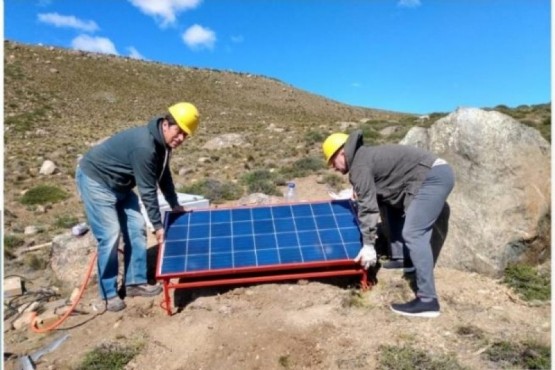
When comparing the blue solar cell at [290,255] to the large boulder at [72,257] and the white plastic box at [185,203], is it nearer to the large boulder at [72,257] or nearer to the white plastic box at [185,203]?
the white plastic box at [185,203]

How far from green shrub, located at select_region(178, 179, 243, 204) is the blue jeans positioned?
16.4ft

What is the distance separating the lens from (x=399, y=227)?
23.3ft

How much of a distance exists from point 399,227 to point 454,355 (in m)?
2.17

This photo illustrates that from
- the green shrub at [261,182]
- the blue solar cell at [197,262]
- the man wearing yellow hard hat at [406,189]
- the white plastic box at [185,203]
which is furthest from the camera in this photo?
the green shrub at [261,182]

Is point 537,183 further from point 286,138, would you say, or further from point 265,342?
point 286,138

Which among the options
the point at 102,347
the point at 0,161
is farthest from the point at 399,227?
the point at 0,161

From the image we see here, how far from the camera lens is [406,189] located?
631 cm

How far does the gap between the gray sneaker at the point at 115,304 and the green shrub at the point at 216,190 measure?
17.4ft

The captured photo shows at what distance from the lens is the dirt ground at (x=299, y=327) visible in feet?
18.1

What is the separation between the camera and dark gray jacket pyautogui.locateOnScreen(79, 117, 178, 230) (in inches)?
244

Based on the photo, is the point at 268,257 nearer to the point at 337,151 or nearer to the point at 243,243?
the point at 243,243

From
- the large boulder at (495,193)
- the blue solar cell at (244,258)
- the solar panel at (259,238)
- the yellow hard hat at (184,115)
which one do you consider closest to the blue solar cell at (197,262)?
the solar panel at (259,238)

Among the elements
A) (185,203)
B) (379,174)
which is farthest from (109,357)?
(379,174)

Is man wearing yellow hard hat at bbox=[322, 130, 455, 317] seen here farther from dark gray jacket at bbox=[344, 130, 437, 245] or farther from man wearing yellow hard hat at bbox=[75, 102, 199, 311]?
man wearing yellow hard hat at bbox=[75, 102, 199, 311]
